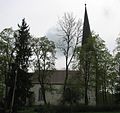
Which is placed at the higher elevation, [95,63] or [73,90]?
[95,63]

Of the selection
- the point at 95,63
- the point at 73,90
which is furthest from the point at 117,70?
the point at 73,90

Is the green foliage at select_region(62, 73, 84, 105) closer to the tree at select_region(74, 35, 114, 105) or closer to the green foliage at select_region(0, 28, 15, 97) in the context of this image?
the tree at select_region(74, 35, 114, 105)

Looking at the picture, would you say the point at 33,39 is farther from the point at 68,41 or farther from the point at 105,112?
the point at 105,112

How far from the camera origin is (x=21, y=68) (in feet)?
150

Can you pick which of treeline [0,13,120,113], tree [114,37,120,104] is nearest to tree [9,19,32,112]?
treeline [0,13,120,113]

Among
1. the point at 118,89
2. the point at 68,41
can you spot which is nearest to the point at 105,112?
the point at 118,89

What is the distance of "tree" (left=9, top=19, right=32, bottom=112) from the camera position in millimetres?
43375

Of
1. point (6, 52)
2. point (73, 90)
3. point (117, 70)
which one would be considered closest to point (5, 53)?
point (6, 52)

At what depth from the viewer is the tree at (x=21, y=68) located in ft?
142

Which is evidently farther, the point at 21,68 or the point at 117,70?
the point at 117,70

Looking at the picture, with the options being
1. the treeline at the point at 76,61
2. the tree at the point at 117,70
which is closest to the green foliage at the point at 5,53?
the treeline at the point at 76,61

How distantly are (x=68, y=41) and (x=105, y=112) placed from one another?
557 inches

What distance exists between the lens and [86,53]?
154 feet

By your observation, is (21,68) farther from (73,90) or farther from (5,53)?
(73,90)
